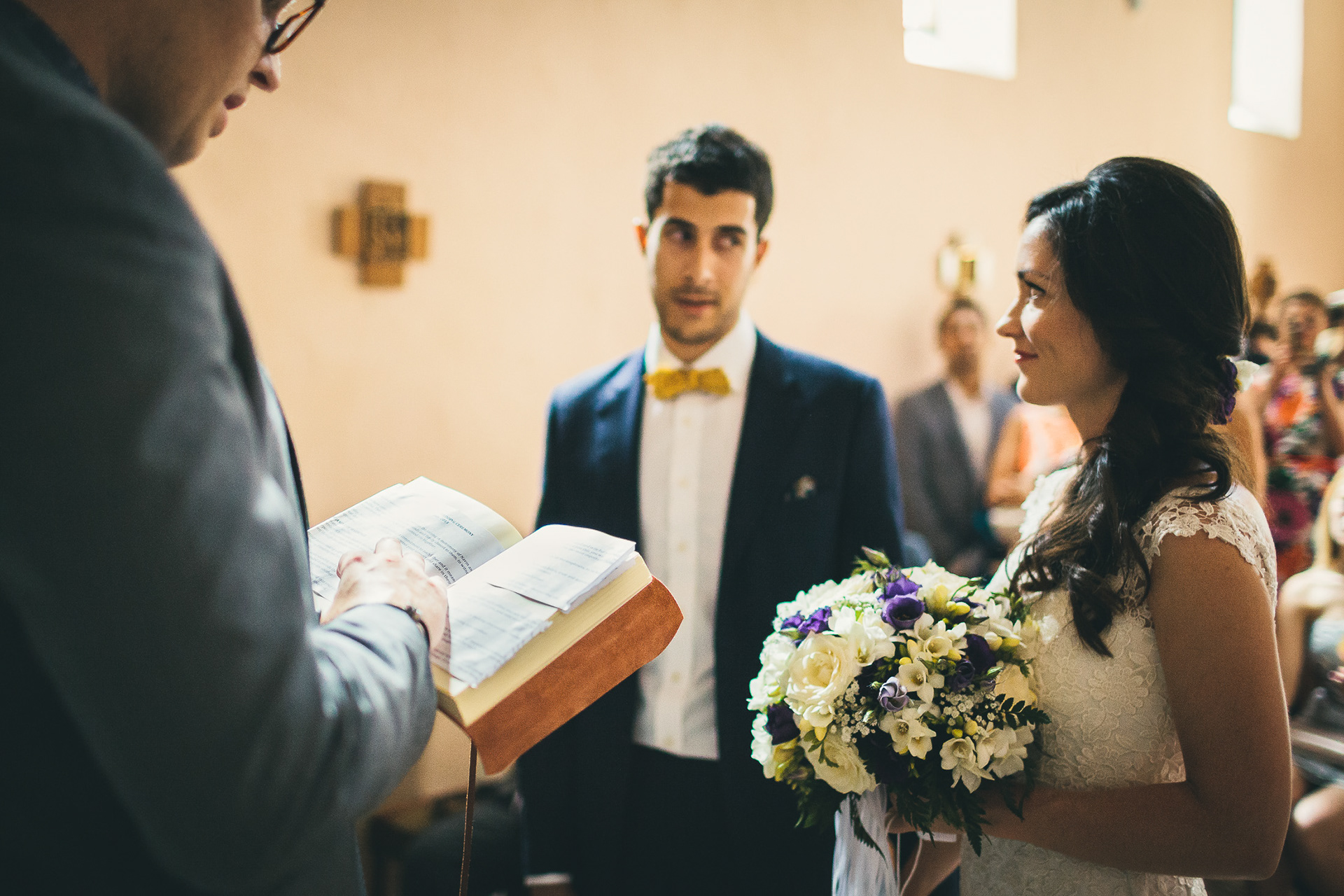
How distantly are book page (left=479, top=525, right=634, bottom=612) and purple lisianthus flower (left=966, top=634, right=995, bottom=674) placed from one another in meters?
0.56

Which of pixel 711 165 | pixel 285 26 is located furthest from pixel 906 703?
pixel 711 165

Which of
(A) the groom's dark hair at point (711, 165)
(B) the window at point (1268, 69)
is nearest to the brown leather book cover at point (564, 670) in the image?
(A) the groom's dark hair at point (711, 165)

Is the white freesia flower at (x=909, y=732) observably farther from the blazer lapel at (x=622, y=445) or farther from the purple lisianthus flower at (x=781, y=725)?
the blazer lapel at (x=622, y=445)

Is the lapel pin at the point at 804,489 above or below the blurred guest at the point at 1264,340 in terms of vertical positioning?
above

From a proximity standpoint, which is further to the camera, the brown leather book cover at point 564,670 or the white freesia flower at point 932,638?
the white freesia flower at point 932,638

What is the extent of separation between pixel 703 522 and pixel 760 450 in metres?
0.21

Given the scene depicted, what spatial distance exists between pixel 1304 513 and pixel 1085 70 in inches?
120

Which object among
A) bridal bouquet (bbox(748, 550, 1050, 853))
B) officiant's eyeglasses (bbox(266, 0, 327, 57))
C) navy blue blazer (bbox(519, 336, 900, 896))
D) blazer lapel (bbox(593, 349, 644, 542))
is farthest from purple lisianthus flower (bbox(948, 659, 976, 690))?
officiant's eyeglasses (bbox(266, 0, 327, 57))

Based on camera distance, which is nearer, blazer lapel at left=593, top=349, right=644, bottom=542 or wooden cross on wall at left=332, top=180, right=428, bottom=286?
blazer lapel at left=593, top=349, right=644, bottom=542

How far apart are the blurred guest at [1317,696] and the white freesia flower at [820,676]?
6.28 feet

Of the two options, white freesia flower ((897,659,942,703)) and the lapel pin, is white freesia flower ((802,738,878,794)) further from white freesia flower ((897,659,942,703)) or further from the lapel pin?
the lapel pin

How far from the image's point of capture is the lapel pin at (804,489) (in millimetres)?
1953

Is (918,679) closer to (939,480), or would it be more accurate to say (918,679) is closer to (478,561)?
(478,561)

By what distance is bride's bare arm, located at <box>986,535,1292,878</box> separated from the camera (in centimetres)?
114
